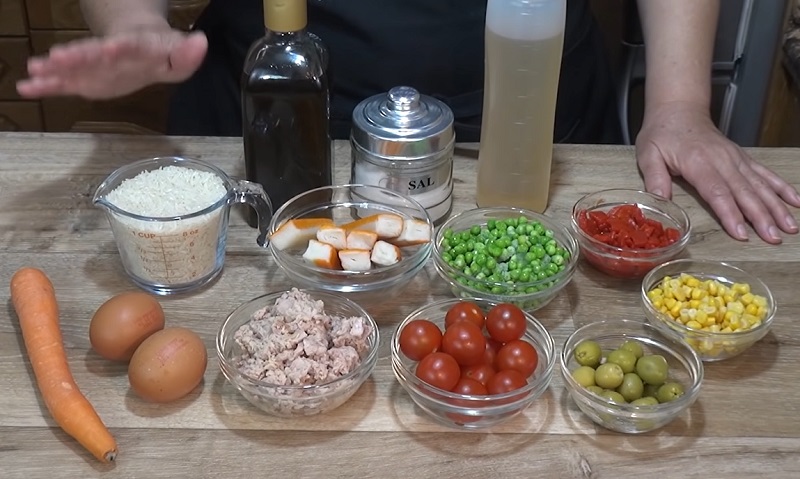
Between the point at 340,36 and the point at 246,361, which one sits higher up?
the point at 340,36

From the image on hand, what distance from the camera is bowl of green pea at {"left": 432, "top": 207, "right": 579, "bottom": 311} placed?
112 cm

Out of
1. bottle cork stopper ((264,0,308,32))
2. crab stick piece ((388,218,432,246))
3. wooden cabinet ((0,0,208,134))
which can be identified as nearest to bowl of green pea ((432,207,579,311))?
crab stick piece ((388,218,432,246))

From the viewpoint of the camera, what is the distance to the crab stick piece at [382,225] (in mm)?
1186

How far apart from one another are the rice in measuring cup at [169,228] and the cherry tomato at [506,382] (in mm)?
419

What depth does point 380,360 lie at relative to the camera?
3.55 ft

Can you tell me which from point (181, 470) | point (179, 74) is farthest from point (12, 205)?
point (181, 470)

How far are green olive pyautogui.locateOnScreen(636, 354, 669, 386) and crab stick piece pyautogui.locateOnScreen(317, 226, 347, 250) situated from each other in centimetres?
40

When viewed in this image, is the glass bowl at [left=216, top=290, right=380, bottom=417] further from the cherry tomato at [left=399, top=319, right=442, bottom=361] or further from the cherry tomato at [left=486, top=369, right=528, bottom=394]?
the cherry tomato at [left=486, top=369, right=528, bottom=394]

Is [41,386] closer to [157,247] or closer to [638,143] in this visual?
[157,247]

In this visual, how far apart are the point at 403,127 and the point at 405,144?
2 cm

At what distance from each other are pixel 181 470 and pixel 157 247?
1.03ft

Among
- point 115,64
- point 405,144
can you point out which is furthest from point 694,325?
point 115,64

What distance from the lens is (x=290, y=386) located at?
955 millimetres

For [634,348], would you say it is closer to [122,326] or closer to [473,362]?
[473,362]
